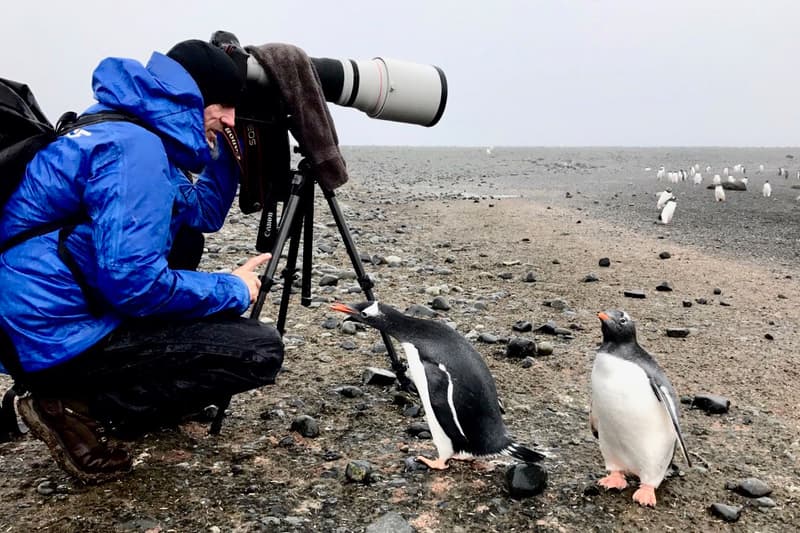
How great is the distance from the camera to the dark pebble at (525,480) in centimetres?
267

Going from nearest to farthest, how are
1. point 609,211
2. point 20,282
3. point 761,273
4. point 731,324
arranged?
point 20,282, point 731,324, point 761,273, point 609,211

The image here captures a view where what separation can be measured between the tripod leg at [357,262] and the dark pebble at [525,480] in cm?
107

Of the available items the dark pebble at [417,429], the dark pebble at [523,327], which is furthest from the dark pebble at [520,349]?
the dark pebble at [417,429]

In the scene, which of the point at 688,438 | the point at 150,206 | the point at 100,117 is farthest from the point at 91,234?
the point at 688,438

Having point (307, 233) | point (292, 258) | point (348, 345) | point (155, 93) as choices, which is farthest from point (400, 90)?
point (348, 345)

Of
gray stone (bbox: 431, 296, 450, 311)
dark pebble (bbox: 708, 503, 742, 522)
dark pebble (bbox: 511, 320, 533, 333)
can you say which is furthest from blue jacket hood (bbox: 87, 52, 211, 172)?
gray stone (bbox: 431, 296, 450, 311)

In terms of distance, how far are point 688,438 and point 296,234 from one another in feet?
7.14

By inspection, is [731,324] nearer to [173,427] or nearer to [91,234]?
[173,427]

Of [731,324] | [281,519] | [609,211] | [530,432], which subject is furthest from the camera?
[609,211]

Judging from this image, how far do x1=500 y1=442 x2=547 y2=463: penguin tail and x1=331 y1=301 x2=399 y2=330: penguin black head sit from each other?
0.79m

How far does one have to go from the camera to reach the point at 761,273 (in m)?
7.61

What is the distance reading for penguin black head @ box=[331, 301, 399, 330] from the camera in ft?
10.5

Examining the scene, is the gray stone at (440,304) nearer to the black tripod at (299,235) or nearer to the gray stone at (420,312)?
the gray stone at (420,312)

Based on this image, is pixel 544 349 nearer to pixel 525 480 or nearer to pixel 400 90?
pixel 525 480
